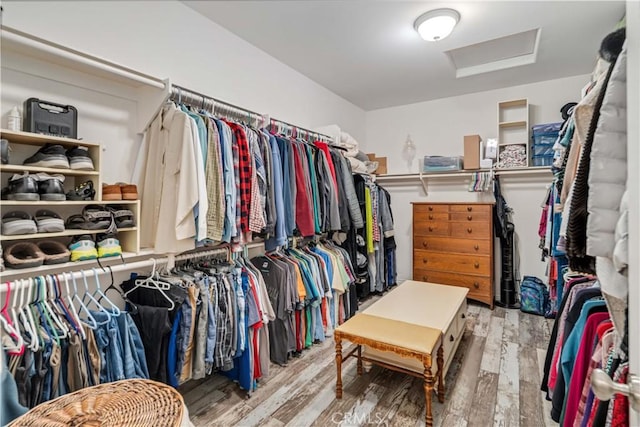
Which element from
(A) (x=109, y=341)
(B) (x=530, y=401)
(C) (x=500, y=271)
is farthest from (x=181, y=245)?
(C) (x=500, y=271)

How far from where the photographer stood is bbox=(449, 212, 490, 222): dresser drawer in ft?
11.0

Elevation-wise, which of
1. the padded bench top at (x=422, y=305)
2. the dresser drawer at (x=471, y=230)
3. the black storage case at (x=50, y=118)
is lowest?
the padded bench top at (x=422, y=305)

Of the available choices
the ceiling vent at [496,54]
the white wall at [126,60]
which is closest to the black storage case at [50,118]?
the white wall at [126,60]

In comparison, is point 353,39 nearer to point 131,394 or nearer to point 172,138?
point 172,138

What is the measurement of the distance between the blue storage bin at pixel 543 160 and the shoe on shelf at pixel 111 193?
12.7 ft

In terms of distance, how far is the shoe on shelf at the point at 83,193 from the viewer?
4.78 ft

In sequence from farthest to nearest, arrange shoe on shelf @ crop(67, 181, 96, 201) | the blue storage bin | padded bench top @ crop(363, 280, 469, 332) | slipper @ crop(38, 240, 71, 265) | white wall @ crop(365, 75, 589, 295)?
white wall @ crop(365, 75, 589, 295), the blue storage bin, padded bench top @ crop(363, 280, 469, 332), shoe on shelf @ crop(67, 181, 96, 201), slipper @ crop(38, 240, 71, 265)

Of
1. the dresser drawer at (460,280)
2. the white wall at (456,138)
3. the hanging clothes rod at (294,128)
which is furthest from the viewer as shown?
the white wall at (456,138)

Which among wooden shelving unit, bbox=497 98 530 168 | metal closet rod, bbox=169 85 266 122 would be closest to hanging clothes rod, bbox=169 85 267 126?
metal closet rod, bbox=169 85 266 122

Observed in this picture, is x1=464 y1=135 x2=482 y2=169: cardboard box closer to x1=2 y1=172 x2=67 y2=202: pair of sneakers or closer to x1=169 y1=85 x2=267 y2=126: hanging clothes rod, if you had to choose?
x1=169 y1=85 x2=267 y2=126: hanging clothes rod

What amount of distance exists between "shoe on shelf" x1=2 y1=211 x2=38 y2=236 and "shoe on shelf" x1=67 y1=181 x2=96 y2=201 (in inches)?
7.3

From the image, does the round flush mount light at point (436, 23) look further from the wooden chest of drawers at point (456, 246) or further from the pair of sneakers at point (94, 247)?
the pair of sneakers at point (94, 247)

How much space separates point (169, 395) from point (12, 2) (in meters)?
1.89

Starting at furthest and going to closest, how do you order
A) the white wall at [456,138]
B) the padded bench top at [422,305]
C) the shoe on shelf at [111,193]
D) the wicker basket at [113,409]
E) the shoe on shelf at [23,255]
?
the white wall at [456,138] → the padded bench top at [422,305] → the shoe on shelf at [111,193] → the shoe on shelf at [23,255] → the wicker basket at [113,409]
